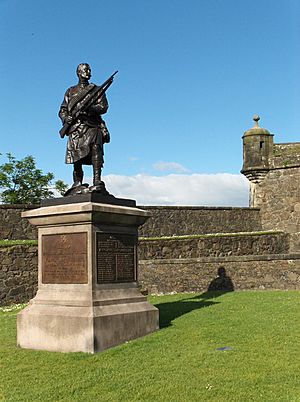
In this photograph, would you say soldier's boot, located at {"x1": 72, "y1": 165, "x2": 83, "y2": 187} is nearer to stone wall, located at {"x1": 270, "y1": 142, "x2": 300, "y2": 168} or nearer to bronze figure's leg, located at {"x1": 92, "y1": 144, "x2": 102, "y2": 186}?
bronze figure's leg, located at {"x1": 92, "y1": 144, "x2": 102, "y2": 186}

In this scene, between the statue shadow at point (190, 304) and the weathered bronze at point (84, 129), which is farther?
the statue shadow at point (190, 304)

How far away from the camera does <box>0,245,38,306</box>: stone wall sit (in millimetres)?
17734

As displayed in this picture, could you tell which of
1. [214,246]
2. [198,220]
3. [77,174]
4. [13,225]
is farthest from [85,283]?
[198,220]

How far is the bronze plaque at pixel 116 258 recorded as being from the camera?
845 cm

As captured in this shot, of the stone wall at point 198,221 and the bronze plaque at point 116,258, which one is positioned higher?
the stone wall at point 198,221

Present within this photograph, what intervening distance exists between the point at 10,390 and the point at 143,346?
2.32 metres

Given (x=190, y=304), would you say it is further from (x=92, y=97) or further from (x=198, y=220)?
(x=198, y=220)

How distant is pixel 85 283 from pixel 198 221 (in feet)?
61.2

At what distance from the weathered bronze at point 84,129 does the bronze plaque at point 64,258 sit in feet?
2.83

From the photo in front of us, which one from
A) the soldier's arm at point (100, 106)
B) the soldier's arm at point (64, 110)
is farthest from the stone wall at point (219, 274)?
the soldier's arm at point (100, 106)

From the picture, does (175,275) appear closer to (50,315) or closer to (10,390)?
(50,315)

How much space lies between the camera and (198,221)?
26625 millimetres

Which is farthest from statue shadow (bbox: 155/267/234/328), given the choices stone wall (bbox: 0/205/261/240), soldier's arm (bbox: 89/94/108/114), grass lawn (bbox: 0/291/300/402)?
stone wall (bbox: 0/205/261/240)

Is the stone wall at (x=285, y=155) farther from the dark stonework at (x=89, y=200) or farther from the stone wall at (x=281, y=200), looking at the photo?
the dark stonework at (x=89, y=200)
